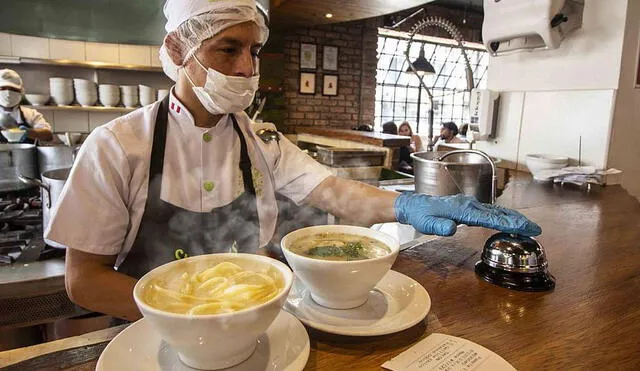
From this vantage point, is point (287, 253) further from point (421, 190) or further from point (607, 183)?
point (607, 183)

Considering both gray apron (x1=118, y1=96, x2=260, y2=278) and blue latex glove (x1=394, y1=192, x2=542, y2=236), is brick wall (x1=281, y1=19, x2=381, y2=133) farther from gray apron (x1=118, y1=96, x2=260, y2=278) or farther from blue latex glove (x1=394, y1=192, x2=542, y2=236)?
blue latex glove (x1=394, y1=192, x2=542, y2=236)

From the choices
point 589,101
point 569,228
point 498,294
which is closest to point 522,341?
point 498,294

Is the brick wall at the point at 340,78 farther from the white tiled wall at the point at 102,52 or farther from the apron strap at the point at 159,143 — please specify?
the apron strap at the point at 159,143

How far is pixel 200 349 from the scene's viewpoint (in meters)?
0.60

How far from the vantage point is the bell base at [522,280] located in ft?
3.46

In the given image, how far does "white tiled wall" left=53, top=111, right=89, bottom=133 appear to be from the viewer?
214 inches

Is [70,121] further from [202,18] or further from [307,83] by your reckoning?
[202,18]

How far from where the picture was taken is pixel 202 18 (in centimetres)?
127

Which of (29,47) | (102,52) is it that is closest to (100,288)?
(102,52)

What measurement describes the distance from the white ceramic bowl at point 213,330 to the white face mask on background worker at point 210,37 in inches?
31.5

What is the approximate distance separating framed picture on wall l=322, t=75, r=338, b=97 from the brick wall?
0.07 meters

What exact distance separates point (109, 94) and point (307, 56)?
12.5 feet

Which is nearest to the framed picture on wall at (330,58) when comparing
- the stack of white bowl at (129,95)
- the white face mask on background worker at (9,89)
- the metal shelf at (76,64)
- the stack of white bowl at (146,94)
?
the metal shelf at (76,64)

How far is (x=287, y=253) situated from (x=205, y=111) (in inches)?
31.0
